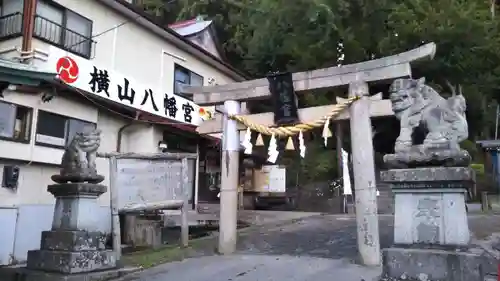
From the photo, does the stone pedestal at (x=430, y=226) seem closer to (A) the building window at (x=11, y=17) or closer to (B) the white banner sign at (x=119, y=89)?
(B) the white banner sign at (x=119, y=89)

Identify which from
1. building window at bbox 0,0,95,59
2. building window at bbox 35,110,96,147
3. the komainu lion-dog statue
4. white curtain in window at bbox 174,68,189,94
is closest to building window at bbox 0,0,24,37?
building window at bbox 0,0,95,59

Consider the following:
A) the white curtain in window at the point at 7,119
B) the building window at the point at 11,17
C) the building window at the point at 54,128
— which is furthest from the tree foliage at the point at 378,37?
the white curtain in window at the point at 7,119

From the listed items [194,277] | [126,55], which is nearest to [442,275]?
[194,277]

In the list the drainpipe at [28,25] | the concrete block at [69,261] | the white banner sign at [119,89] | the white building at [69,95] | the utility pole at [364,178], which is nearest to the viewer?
the concrete block at [69,261]

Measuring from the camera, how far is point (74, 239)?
7188 millimetres

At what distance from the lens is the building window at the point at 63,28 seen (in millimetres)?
12367

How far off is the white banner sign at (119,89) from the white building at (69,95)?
0.03 m

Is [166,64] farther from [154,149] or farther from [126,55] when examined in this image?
[154,149]

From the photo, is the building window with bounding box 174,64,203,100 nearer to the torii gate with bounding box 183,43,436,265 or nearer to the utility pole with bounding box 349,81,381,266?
the torii gate with bounding box 183,43,436,265

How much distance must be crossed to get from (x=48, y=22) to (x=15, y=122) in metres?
3.19

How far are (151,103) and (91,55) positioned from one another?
263 centimetres

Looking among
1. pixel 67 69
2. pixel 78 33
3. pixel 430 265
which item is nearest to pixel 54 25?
pixel 78 33

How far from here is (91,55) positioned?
13820 mm

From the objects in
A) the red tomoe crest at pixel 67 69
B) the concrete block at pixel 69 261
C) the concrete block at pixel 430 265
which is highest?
the red tomoe crest at pixel 67 69
